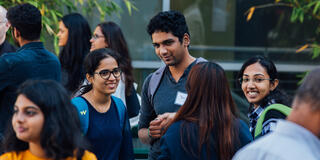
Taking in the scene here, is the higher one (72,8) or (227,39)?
(72,8)

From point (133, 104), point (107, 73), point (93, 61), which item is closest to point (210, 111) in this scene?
point (107, 73)

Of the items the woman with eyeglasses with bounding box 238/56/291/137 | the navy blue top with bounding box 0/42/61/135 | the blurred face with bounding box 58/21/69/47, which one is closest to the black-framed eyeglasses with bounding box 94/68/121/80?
the navy blue top with bounding box 0/42/61/135

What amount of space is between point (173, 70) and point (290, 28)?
3.94 meters

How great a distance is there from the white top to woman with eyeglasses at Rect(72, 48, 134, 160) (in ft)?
5.08

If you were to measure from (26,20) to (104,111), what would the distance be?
78 cm

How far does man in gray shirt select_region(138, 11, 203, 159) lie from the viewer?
301cm

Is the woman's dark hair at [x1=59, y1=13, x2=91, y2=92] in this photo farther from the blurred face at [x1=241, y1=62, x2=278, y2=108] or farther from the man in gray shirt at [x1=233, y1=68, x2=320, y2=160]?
the man in gray shirt at [x1=233, y1=68, x2=320, y2=160]

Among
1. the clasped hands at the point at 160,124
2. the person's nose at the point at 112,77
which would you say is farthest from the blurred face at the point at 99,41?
the clasped hands at the point at 160,124

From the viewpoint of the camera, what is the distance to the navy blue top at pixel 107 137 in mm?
2885

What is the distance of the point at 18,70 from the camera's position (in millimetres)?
2875

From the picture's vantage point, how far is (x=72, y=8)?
19.2ft

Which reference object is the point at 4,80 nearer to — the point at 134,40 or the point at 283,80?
the point at 134,40

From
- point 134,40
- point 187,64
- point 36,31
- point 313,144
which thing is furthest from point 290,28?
point 313,144

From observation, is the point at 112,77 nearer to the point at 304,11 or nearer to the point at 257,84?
the point at 257,84
